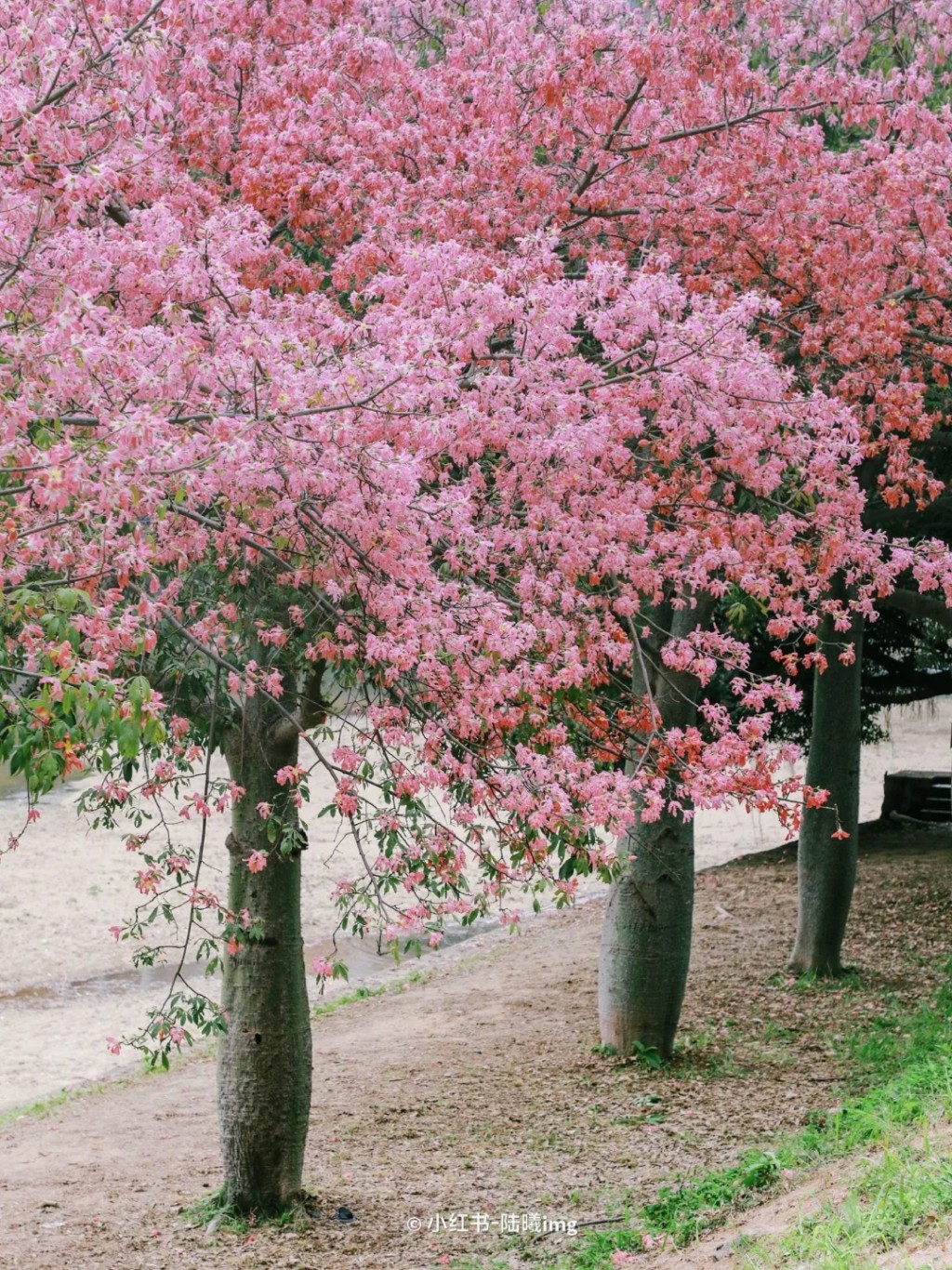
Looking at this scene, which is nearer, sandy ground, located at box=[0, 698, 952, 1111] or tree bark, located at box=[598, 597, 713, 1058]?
tree bark, located at box=[598, 597, 713, 1058]

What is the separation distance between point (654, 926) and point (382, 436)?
6.18 meters

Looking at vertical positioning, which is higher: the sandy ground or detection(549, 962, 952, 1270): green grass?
detection(549, 962, 952, 1270): green grass

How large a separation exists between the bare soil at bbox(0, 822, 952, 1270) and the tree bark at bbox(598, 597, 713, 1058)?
1.21 feet

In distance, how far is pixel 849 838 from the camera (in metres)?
12.2

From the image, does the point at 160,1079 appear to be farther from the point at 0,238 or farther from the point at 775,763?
the point at 0,238

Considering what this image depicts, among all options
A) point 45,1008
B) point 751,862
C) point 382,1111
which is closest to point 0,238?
point 382,1111

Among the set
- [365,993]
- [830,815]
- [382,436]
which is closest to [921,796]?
[830,815]

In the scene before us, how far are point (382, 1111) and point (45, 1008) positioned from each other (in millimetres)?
7611

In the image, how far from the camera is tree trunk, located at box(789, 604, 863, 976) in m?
12.1

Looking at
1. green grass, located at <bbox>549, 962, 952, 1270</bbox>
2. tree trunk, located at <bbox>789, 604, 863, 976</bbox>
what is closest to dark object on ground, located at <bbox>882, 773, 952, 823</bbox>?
tree trunk, located at <bbox>789, 604, 863, 976</bbox>

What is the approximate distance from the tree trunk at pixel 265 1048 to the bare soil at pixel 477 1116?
1.06 ft

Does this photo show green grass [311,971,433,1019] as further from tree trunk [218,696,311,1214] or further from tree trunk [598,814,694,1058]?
tree trunk [218,696,311,1214]

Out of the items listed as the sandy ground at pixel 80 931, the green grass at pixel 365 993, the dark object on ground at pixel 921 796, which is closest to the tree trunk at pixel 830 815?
the sandy ground at pixel 80 931

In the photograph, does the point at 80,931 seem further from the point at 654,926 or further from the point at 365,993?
the point at 654,926
